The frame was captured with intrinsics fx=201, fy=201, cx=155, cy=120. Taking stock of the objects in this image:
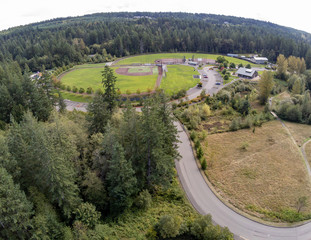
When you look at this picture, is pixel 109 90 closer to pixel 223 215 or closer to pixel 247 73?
pixel 223 215

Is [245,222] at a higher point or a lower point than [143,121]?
lower

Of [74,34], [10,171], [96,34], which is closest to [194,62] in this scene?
[96,34]

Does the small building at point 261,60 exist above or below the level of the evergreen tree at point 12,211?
below

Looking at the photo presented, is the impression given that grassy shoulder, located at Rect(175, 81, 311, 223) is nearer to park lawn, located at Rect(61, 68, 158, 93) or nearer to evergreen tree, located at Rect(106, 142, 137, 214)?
evergreen tree, located at Rect(106, 142, 137, 214)

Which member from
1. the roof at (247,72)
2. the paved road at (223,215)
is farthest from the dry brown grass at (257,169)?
the roof at (247,72)

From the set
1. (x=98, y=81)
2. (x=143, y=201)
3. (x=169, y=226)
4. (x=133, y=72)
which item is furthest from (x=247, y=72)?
(x=169, y=226)

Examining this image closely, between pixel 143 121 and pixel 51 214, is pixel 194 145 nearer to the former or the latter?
pixel 143 121

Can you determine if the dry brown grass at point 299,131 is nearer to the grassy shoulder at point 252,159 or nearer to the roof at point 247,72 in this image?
the grassy shoulder at point 252,159
